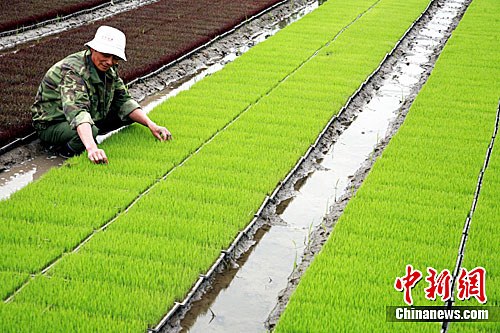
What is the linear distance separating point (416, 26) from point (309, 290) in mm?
10275

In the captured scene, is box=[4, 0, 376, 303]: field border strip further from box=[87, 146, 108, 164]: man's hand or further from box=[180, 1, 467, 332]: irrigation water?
box=[87, 146, 108, 164]: man's hand

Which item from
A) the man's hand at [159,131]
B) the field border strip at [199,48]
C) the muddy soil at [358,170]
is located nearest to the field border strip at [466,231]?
the muddy soil at [358,170]

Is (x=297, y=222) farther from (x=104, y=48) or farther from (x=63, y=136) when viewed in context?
(x=63, y=136)

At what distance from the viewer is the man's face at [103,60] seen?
→ 5600 millimetres

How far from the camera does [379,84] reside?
30.0 feet

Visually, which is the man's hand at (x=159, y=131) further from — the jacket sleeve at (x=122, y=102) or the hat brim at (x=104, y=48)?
the hat brim at (x=104, y=48)

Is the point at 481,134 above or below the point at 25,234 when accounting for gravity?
below

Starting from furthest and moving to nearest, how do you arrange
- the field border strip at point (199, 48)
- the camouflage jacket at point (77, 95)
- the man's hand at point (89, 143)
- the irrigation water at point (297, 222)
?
the field border strip at point (199, 48), the camouflage jacket at point (77, 95), the man's hand at point (89, 143), the irrigation water at point (297, 222)

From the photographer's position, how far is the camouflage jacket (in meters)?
5.59

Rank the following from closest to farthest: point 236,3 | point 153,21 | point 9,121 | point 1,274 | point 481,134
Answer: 1. point 1,274
2. point 9,121
3. point 481,134
4. point 153,21
5. point 236,3

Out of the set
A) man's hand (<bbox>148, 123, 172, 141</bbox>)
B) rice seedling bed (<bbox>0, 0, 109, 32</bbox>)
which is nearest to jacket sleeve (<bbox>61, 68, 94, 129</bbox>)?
man's hand (<bbox>148, 123, 172, 141</bbox>)

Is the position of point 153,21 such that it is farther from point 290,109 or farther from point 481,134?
point 481,134

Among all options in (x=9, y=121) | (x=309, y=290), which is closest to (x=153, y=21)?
(x=9, y=121)

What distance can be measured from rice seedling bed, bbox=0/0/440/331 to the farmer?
21 centimetres
